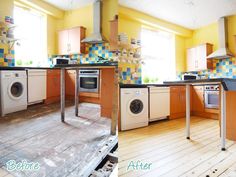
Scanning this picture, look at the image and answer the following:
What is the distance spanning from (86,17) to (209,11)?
37cm

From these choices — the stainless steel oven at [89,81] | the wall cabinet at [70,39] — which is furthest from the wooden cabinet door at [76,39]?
the stainless steel oven at [89,81]

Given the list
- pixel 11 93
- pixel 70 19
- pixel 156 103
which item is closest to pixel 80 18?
pixel 70 19

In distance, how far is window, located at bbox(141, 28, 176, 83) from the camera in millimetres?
543

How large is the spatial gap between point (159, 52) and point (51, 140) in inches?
23.9

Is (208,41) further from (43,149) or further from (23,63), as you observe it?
(43,149)

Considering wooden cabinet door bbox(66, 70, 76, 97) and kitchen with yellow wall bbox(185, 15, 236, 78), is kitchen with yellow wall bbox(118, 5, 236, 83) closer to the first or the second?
kitchen with yellow wall bbox(185, 15, 236, 78)

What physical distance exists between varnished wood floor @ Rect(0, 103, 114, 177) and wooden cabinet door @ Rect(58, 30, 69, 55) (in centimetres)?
22

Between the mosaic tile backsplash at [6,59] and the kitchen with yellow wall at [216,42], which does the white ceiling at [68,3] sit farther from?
the kitchen with yellow wall at [216,42]

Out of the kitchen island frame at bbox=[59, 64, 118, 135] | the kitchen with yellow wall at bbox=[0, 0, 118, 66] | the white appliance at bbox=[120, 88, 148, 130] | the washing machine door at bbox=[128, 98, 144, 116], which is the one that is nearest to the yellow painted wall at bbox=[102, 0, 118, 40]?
the kitchen with yellow wall at bbox=[0, 0, 118, 66]

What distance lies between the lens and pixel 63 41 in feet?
1.74

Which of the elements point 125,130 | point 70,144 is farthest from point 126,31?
point 125,130

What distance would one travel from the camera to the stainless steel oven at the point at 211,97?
62cm

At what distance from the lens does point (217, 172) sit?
0.60 m

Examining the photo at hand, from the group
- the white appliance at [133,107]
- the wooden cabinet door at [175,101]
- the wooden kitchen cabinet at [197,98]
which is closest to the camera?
the wooden kitchen cabinet at [197,98]
